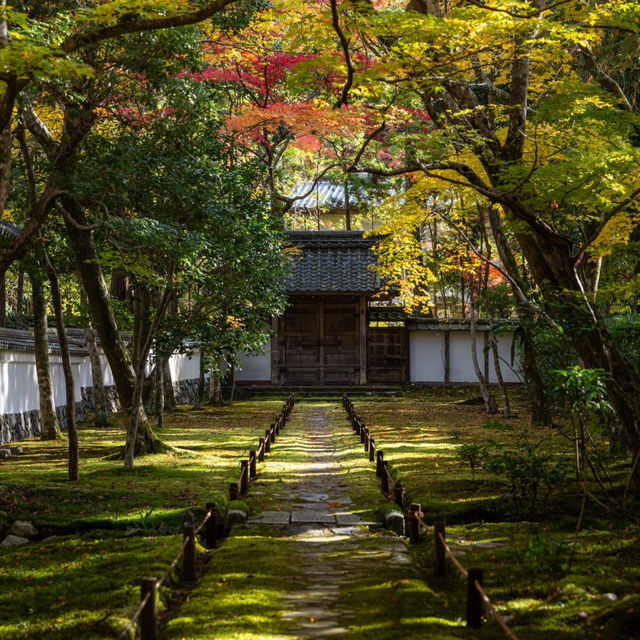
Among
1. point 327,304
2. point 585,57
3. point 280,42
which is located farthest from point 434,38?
point 327,304

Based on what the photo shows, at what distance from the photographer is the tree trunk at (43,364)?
16.0 metres

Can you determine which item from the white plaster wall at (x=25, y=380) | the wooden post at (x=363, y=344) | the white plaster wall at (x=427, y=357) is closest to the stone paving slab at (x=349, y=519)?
the white plaster wall at (x=25, y=380)

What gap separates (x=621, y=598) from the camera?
19.6 ft

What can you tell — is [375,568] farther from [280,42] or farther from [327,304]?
[327,304]

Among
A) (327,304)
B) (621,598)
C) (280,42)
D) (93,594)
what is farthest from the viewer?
(327,304)

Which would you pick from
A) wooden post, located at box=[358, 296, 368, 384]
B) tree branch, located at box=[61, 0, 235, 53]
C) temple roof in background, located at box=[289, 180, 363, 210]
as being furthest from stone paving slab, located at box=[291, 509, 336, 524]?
temple roof in background, located at box=[289, 180, 363, 210]

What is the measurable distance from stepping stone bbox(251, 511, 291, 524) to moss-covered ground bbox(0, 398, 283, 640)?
0.81 meters

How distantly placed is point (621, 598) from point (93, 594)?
430 cm

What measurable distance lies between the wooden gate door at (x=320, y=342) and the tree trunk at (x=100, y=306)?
19.5 m

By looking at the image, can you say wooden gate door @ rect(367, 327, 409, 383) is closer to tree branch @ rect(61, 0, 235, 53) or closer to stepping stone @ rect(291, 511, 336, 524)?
stepping stone @ rect(291, 511, 336, 524)

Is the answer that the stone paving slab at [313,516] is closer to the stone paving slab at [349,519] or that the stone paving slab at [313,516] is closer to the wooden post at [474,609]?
the stone paving slab at [349,519]

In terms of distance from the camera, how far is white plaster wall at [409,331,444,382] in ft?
112

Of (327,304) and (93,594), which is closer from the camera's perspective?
(93,594)

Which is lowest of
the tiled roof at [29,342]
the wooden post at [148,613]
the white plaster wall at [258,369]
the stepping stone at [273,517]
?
the stepping stone at [273,517]
